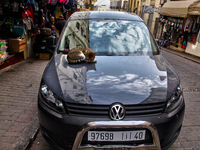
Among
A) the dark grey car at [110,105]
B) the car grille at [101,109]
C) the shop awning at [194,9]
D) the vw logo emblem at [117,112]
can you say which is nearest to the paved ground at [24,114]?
the dark grey car at [110,105]

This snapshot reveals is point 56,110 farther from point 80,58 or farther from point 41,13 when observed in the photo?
point 41,13

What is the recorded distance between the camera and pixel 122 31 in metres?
3.34

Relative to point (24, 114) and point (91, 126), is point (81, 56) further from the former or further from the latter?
point (24, 114)

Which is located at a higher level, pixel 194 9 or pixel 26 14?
pixel 194 9

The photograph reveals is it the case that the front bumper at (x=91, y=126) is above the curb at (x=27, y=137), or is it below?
above

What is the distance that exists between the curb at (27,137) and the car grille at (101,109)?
1105 mm

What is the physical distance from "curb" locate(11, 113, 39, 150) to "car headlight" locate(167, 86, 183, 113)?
197 centimetres

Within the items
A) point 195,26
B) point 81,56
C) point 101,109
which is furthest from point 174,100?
point 195,26

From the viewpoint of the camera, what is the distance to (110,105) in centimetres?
192

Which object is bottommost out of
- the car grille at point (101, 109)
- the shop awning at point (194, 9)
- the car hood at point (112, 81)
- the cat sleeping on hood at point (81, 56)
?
the car grille at point (101, 109)

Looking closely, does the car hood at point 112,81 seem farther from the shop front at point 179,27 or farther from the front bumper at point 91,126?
the shop front at point 179,27

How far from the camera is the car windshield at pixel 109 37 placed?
3096mm

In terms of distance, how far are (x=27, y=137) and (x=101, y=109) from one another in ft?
4.84

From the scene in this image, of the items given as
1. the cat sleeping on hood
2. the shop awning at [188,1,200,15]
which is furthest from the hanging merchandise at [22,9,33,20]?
the shop awning at [188,1,200,15]
